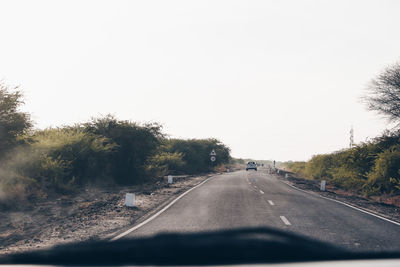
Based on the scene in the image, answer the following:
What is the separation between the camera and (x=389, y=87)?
79.3 feet

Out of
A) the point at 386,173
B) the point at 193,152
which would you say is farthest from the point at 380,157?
the point at 193,152

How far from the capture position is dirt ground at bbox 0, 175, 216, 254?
316 inches

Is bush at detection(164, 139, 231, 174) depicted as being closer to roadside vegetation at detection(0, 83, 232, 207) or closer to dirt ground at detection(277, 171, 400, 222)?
roadside vegetation at detection(0, 83, 232, 207)

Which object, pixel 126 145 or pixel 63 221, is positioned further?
pixel 126 145

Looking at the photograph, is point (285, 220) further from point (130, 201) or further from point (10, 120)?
point (10, 120)

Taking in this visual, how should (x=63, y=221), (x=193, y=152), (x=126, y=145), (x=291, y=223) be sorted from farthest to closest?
(x=193, y=152) → (x=126, y=145) → (x=63, y=221) → (x=291, y=223)

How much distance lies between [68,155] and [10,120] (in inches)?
161

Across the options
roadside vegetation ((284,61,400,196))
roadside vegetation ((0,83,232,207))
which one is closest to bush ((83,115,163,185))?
roadside vegetation ((0,83,232,207))

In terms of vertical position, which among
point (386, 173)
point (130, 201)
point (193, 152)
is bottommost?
point (130, 201)

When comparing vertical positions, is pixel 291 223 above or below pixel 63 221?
above

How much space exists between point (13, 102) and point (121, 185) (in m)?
9.97

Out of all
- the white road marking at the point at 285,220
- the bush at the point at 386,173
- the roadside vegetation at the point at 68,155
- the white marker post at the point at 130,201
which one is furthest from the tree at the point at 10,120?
the bush at the point at 386,173

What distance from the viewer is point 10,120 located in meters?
14.9

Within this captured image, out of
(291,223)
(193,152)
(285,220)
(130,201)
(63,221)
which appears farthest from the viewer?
(193,152)
